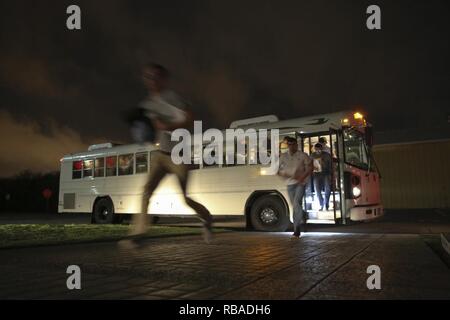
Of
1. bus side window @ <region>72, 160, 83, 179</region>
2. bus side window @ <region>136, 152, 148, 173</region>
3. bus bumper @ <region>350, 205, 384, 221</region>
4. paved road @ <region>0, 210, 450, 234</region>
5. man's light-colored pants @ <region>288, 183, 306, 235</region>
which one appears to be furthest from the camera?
bus side window @ <region>72, 160, 83, 179</region>

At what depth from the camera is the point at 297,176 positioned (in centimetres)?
798

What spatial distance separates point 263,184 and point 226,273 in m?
7.96

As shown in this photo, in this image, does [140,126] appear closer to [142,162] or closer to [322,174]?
[322,174]

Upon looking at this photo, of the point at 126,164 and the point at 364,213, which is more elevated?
the point at 126,164

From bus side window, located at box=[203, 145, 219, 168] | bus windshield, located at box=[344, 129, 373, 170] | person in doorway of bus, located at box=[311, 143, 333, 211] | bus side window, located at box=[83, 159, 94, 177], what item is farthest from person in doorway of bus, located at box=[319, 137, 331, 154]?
bus side window, located at box=[83, 159, 94, 177]

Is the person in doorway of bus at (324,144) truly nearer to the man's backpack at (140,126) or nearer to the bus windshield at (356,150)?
the bus windshield at (356,150)

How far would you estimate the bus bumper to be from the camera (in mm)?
10000

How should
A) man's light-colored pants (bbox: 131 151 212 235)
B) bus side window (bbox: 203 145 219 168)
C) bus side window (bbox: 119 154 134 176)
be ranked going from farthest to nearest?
bus side window (bbox: 119 154 134 176)
bus side window (bbox: 203 145 219 168)
man's light-colored pants (bbox: 131 151 212 235)

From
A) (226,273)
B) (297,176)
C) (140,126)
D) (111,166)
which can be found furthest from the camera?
(111,166)

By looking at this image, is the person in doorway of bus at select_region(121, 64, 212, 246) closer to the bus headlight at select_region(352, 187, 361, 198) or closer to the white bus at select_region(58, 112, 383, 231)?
the white bus at select_region(58, 112, 383, 231)

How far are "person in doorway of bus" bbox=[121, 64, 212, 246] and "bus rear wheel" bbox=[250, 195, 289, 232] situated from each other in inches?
251

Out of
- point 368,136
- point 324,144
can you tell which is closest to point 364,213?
point 324,144
